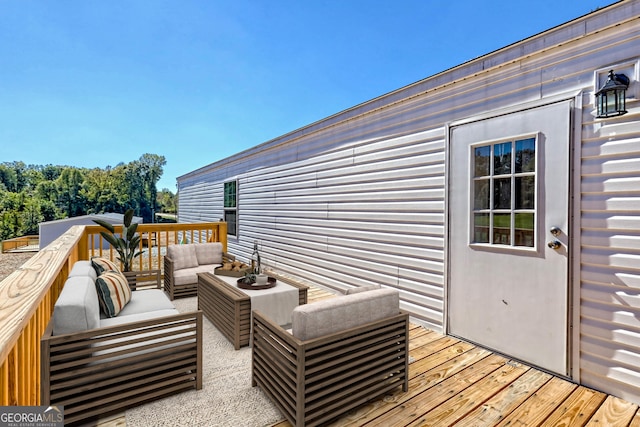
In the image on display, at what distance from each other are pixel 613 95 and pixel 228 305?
12.0 feet

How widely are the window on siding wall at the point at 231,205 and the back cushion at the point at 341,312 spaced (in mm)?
6805

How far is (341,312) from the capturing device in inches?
79.3

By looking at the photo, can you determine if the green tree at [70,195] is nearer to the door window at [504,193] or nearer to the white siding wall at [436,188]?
the white siding wall at [436,188]

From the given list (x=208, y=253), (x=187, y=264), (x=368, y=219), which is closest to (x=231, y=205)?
(x=208, y=253)

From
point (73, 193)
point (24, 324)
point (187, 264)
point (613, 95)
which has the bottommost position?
point (187, 264)

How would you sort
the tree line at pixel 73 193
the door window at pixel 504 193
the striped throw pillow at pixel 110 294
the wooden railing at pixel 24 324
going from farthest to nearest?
the tree line at pixel 73 193, the door window at pixel 504 193, the striped throw pillow at pixel 110 294, the wooden railing at pixel 24 324

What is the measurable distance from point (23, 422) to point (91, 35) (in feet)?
77.2

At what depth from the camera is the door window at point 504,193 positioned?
2746 mm

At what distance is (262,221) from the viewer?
23.8 feet

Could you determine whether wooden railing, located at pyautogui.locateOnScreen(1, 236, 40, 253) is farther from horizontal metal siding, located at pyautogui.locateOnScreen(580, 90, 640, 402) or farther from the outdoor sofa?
horizontal metal siding, located at pyautogui.locateOnScreen(580, 90, 640, 402)

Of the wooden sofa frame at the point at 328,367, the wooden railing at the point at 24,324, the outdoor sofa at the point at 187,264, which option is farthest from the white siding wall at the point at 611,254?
the outdoor sofa at the point at 187,264

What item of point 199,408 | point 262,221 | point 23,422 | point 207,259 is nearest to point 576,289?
point 199,408

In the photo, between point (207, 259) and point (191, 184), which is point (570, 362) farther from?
point (191, 184)

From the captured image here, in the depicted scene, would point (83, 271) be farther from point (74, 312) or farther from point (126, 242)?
point (126, 242)
